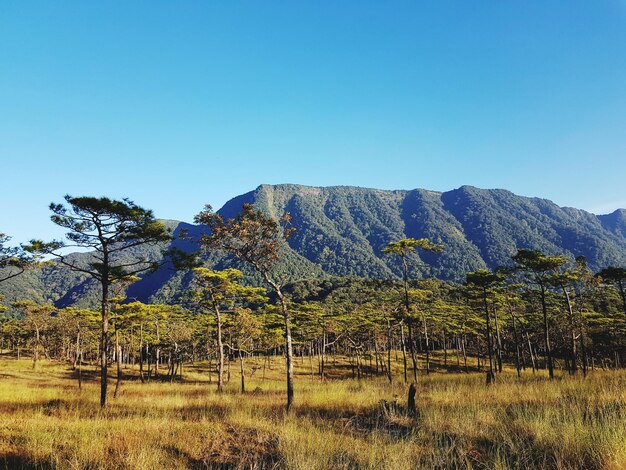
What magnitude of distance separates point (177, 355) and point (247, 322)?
19403 millimetres

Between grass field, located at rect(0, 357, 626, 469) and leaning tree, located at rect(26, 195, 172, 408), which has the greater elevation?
leaning tree, located at rect(26, 195, 172, 408)

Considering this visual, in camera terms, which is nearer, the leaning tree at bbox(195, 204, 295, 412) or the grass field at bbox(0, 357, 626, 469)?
the grass field at bbox(0, 357, 626, 469)

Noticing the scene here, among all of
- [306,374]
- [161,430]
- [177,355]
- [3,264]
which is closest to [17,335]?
[177,355]

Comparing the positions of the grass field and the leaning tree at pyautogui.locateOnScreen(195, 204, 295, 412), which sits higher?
the leaning tree at pyautogui.locateOnScreen(195, 204, 295, 412)

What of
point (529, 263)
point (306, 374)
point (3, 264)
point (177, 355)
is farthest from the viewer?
point (306, 374)

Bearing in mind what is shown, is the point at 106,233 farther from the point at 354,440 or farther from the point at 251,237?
the point at 354,440

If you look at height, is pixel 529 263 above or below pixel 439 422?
above

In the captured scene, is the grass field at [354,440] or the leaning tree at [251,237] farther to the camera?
the leaning tree at [251,237]

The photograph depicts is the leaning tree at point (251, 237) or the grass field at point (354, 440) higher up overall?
the leaning tree at point (251, 237)

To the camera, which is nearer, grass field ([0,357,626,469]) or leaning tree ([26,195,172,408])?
grass field ([0,357,626,469])

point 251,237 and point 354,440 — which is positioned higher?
point 251,237

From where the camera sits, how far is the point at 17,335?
7812cm

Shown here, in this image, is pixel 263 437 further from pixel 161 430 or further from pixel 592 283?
pixel 592 283

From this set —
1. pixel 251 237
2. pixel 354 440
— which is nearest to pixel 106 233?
pixel 251 237
